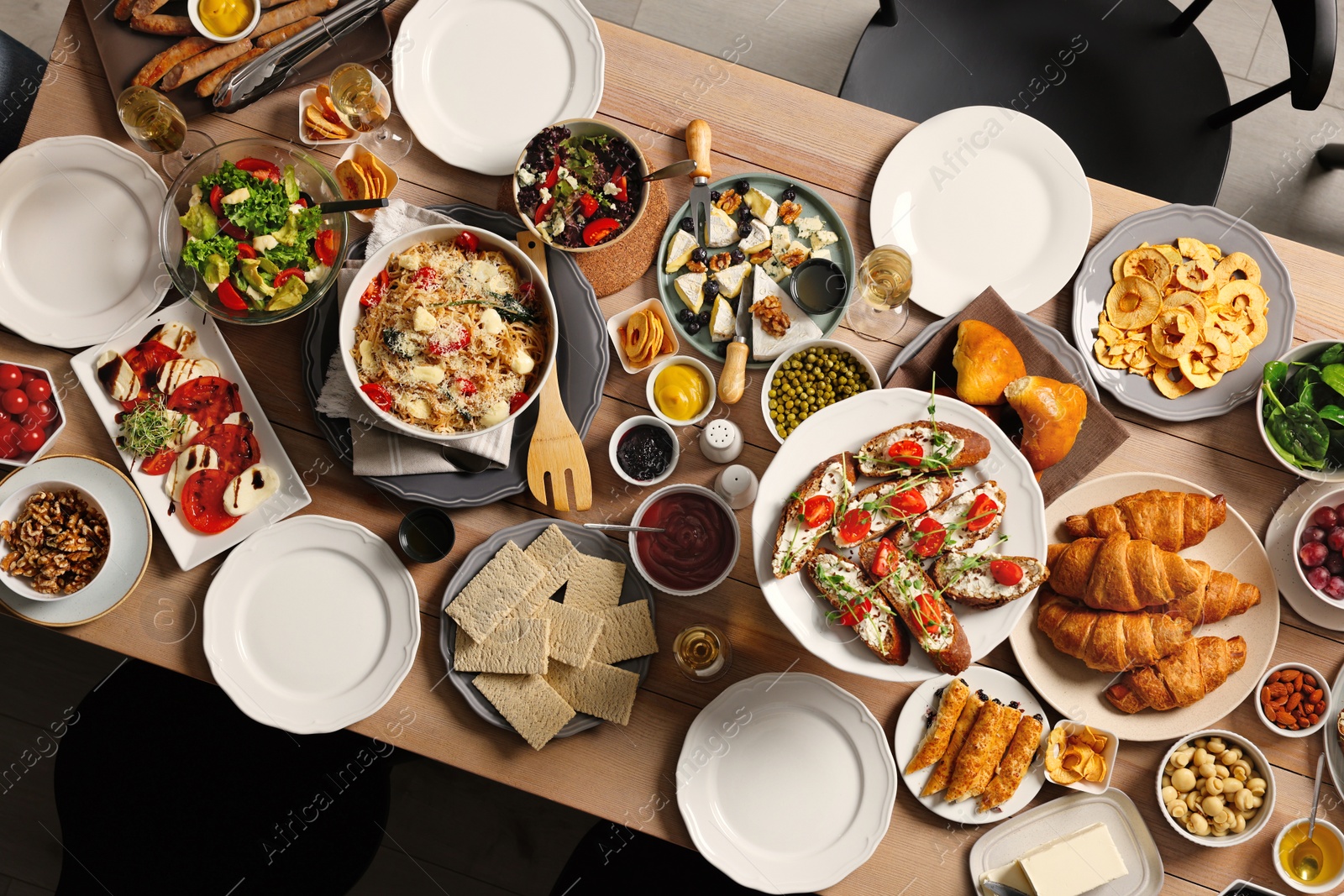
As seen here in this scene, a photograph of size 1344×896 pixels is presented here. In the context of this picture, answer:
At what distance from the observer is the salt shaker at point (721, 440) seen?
2.18 m

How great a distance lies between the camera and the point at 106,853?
2.56 metres

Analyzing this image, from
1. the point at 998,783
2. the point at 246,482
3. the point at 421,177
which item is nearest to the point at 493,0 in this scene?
the point at 421,177

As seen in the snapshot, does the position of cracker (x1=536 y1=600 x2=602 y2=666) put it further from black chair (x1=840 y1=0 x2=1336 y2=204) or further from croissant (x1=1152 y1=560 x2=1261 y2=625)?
black chair (x1=840 y1=0 x2=1336 y2=204)

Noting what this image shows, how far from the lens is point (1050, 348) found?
7.36 feet

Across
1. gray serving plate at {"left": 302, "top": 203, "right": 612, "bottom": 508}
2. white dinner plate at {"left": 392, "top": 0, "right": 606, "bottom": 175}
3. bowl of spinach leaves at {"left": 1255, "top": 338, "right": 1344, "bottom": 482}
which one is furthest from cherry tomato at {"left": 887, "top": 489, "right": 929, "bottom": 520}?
white dinner plate at {"left": 392, "top": 0, "right": 606, "bottom": 175}

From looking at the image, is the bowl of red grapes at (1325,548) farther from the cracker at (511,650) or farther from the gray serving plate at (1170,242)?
the cracker at (511,650)

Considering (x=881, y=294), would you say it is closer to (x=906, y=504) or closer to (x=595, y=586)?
(x=906, y=504)

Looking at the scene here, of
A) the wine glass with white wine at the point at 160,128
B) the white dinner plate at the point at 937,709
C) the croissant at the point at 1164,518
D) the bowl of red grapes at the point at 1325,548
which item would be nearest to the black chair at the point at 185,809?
the wine glass with white wine at the point at 160,128

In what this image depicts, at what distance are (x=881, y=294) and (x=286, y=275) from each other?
1.67 metres

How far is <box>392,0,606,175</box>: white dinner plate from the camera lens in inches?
90.6

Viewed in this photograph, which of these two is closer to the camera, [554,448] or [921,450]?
[921,450]

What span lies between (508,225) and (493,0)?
2.32ft

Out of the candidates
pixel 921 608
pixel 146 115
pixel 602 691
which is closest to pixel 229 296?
pixel 146 115

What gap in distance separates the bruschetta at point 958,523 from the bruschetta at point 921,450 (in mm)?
79
